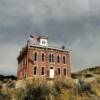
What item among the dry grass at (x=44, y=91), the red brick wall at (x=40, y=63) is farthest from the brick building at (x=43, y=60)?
the dry grass at (x=44, y=91)

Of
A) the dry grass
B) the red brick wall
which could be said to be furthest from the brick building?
the dry grass

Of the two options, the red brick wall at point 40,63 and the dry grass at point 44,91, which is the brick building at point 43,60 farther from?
the dry grass at point 44,91

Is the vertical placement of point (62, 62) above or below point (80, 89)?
above

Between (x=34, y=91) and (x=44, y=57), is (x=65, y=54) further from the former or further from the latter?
(x=34, y=91)

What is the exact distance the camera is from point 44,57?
46125mm

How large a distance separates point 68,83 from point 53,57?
2268cm

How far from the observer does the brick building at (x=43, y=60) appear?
4447 cm

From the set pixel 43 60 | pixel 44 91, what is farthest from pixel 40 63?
pixel 44 91

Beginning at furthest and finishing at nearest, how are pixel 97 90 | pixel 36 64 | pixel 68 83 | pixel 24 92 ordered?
1. pixel 36 64
2. pixel 68 83
3. pixel 24 92
4. pixel 97 90

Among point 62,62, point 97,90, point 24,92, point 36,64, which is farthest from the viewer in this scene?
point 62,62

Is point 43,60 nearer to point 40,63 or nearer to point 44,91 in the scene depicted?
point 40,63

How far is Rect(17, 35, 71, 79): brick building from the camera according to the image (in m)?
44.5

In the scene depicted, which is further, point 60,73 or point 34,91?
point 60,73

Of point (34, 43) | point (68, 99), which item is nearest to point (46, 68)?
point (34, 43)
